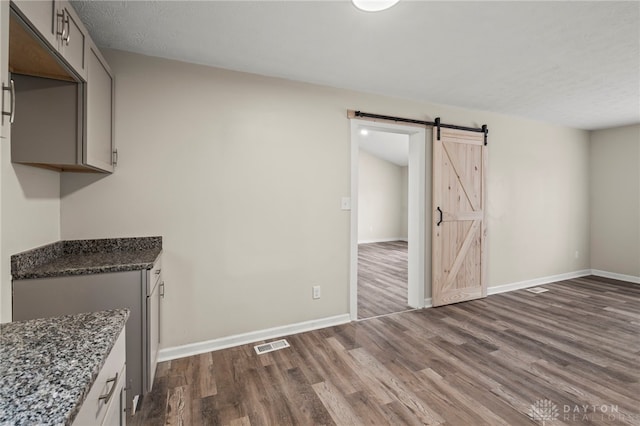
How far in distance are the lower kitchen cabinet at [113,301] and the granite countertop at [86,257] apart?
0.04m

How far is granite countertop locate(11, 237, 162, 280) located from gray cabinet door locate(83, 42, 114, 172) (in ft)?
1.88

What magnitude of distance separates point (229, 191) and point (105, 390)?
1.86m

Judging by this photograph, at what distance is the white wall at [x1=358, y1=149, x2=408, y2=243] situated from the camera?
9.11 m

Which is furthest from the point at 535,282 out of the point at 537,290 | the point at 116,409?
the point at 116,409

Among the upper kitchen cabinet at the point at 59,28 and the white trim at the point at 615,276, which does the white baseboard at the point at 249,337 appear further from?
the white trim at the point at 615,276

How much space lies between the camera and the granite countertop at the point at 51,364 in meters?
0.59

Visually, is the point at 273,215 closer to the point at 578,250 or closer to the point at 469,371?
the point at 469,371

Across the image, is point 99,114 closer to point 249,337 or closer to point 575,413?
point 249,337

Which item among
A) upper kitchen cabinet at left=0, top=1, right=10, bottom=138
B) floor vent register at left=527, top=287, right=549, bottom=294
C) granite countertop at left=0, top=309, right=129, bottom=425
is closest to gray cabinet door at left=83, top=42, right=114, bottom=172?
upper kitchen cabinet at left=0, top=1, right=10, bottom=138

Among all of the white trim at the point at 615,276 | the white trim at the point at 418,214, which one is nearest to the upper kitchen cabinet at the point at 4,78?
the white trim at the point at 418,214

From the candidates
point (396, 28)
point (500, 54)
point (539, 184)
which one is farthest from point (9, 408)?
point (539, 184)

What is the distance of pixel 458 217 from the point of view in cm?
367

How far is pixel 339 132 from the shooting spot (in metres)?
3.00

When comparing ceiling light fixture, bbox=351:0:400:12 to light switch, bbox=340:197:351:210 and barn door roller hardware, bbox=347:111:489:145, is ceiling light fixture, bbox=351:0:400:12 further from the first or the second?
light switch, bbox=340:197:351:210
